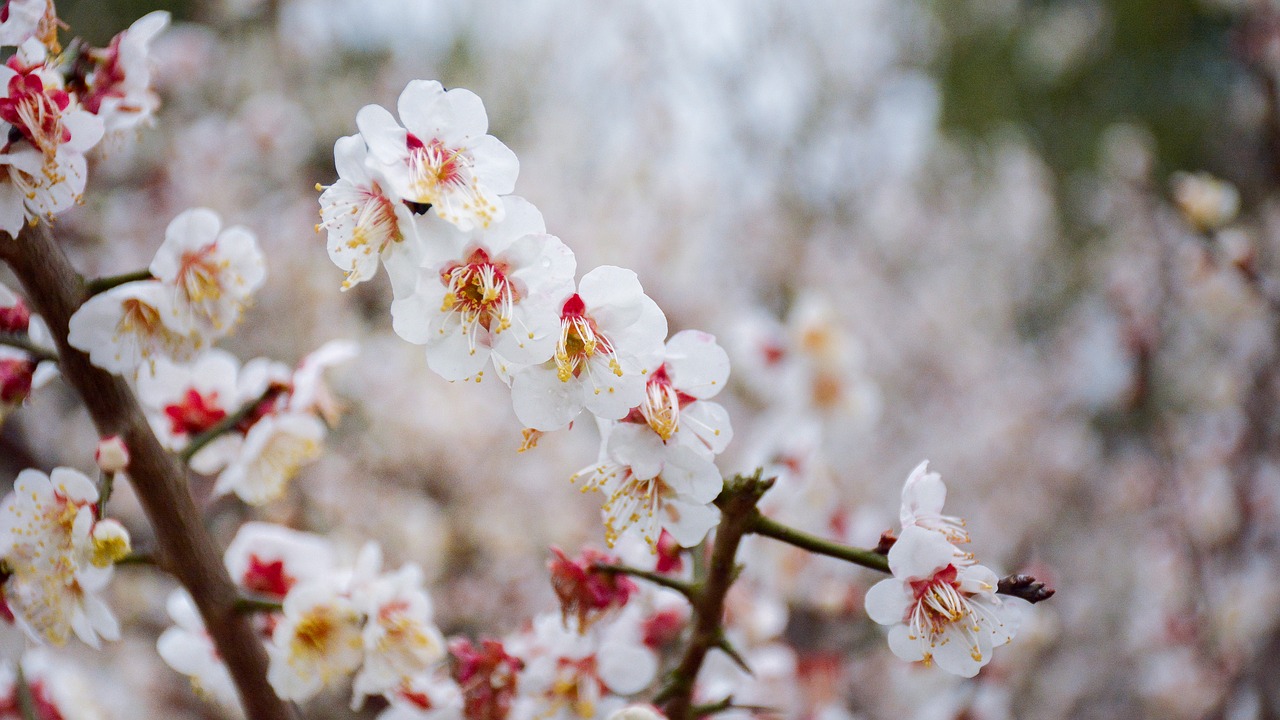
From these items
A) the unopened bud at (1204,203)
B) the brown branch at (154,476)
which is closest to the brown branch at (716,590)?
the brown branch at (154,476)

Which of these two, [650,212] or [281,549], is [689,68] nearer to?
[650,212]

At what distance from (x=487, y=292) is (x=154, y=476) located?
1.27ft

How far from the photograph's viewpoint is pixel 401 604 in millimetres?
932

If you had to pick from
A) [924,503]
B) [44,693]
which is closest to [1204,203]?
[924,503]

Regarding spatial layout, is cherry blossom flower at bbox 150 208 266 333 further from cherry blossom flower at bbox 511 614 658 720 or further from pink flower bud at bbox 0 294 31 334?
cherry blossom flower at bbox 511 614 658 720

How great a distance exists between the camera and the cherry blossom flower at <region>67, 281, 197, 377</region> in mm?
762

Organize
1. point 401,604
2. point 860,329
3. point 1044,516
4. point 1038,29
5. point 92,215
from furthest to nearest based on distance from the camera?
point 1038,29 < point 860,329 < point 1044,516 < point 92,215 < point 401,604

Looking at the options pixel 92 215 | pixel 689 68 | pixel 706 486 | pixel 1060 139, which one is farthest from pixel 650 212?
pixel 1060 139

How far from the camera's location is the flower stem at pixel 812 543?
68 cm

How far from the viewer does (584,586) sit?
2.79ft

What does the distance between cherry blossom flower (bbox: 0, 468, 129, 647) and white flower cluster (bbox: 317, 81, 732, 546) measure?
334 mm

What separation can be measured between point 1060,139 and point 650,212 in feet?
20.5

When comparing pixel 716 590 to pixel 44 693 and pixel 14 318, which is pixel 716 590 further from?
pixel 44 693

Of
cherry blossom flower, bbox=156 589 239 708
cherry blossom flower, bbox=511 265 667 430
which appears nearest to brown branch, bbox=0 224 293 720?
cherry blossom flower, bbox=156 589 239 708
